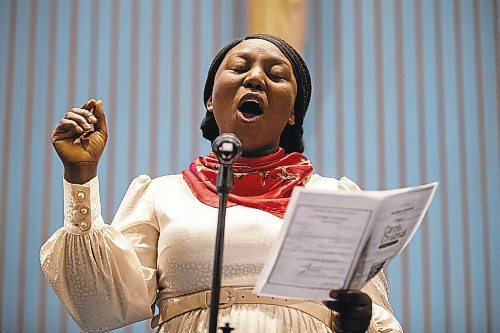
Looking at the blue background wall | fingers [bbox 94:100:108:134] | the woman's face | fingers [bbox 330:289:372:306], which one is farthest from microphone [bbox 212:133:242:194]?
the blue background wall

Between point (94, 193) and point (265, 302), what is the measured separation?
1.14 feet

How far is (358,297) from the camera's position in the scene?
1231mm

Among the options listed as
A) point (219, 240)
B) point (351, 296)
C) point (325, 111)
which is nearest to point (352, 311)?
point (351, 296)

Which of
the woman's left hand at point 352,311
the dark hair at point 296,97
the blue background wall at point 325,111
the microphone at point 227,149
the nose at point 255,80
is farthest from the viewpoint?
the blue background wall at point 325,111

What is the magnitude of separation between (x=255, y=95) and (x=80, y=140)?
38 cm

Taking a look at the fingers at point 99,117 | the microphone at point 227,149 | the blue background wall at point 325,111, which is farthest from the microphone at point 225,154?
the blue background wall at point 325,111

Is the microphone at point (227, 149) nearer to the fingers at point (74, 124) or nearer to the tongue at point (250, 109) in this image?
the fingers at point (74, 124)

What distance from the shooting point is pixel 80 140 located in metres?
1.36

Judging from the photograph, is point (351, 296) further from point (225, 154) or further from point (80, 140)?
point (80, 140)

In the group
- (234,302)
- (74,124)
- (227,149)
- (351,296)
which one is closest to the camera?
(227,149)

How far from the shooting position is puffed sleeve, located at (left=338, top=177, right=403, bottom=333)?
59.0 inches

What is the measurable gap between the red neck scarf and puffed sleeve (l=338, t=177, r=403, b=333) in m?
0.11

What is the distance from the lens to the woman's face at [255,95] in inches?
63.1

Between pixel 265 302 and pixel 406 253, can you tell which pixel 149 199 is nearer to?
pixel 265 302
